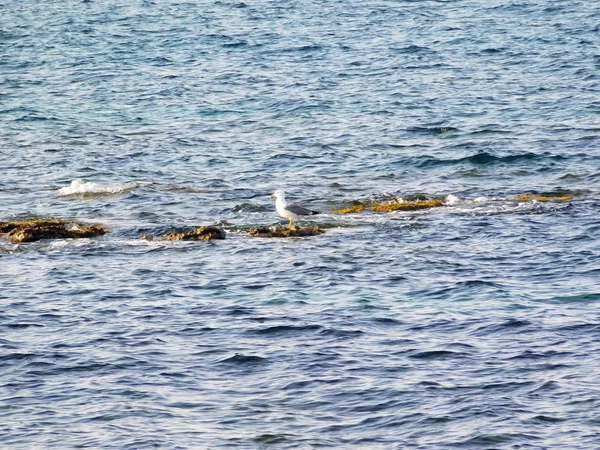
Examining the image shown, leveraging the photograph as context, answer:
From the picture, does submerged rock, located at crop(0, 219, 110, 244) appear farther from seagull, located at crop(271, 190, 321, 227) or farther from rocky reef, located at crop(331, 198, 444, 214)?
rocky reef, located at crop(331, 198, 444, 214)

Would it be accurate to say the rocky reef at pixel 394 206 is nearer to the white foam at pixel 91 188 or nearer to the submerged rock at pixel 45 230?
the submerged rock at pixel 45 230

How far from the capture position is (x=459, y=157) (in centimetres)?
2602

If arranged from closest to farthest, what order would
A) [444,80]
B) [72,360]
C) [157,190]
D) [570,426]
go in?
1. [570,426]
2. [72,360]
3. [157,190]
4. [444,80]

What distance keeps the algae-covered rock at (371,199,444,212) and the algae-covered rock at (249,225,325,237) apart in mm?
1932

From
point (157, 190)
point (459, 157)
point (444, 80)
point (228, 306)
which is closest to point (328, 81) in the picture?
point (444, 80)

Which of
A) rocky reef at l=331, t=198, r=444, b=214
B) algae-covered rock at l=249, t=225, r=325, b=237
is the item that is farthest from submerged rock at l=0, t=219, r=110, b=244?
rocky reef at l=331, t=198, r=444, b=214

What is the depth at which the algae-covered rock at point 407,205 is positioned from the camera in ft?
70.3

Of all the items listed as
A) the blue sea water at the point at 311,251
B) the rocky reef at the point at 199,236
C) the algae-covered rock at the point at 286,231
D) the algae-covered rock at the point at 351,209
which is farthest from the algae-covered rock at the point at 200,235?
the algae-covered rock at the point at 351,209

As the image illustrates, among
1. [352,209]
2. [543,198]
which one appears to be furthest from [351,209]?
[543,198]

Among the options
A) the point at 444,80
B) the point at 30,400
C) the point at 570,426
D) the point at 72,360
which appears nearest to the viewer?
the point at 570,426

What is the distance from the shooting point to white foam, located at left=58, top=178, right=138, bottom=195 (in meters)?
24.1

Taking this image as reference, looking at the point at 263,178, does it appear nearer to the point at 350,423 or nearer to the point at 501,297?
the point at 501,297

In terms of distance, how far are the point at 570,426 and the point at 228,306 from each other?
5788 mm

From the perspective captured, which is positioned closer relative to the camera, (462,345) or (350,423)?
(350,423)
